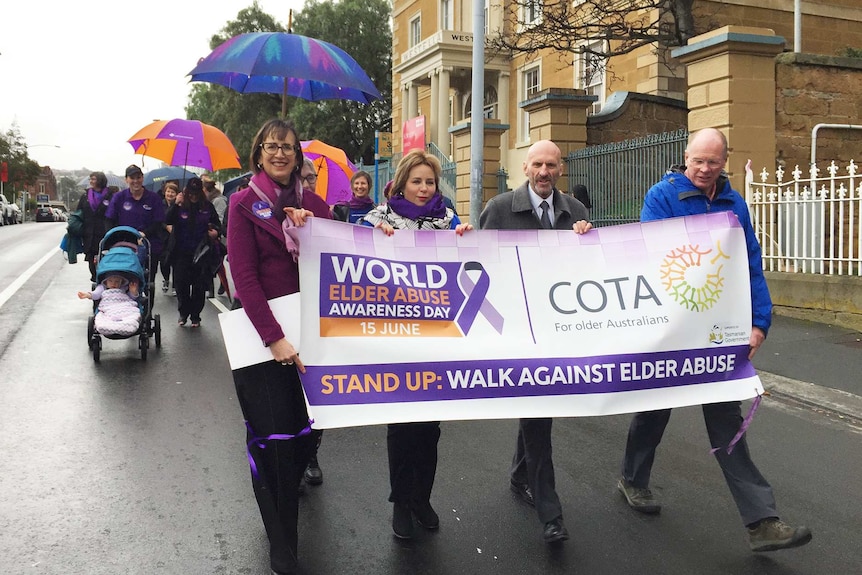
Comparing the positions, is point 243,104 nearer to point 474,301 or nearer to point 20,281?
point 20,281

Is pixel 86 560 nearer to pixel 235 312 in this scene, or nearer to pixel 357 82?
pixel 235 312

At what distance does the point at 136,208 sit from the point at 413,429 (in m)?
7.55

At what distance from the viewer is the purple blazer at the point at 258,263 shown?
346 cm

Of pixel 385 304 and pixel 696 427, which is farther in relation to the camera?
pixel 696 427

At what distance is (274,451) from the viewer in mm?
3547

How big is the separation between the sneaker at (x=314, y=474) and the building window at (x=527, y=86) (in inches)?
999

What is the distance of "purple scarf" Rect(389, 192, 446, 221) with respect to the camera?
400 centimetres

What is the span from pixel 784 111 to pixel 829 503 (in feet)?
28.2

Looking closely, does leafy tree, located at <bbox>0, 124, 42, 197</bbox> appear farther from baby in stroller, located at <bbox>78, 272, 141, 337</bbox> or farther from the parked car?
baby in stroller, located at <bbox>78, 272, 141, 337</bbox>

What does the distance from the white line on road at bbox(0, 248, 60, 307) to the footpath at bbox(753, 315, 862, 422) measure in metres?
11.0

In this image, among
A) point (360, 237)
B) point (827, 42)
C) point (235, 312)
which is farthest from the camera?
point (827, 42)

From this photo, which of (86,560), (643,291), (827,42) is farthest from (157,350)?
(827,42)

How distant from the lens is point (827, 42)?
22531 mm

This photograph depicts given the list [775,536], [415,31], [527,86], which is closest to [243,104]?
[415,31]
